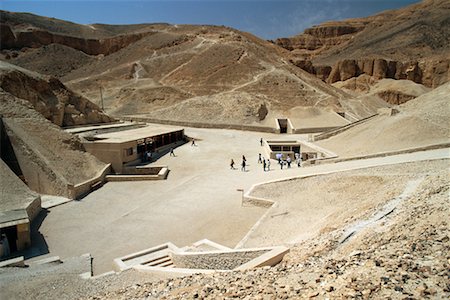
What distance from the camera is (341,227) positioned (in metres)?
6.70

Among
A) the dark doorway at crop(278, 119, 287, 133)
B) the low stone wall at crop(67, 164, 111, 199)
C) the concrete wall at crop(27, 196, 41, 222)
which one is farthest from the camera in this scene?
the dark doorway at crop(278, 119, 287, 133)

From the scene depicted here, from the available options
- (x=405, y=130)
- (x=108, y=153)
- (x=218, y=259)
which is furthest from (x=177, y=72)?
(x=218, y=259)

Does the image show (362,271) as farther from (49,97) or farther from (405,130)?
(49,97)

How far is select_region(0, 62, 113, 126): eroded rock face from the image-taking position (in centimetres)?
1866

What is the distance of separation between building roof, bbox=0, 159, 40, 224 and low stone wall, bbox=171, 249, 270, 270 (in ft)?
16.3

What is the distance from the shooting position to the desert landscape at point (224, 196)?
4555 mm

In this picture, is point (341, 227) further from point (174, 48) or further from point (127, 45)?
point (127, 45)

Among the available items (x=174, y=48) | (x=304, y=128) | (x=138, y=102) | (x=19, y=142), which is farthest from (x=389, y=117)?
(x=174, y=48)

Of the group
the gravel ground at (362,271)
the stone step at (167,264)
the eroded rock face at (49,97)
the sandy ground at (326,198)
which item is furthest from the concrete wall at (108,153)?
the gravel ground at (362,271)

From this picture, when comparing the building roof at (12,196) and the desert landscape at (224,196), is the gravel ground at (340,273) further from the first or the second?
the building roof at (12,196)

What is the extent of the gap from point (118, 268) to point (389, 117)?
15.3 metres

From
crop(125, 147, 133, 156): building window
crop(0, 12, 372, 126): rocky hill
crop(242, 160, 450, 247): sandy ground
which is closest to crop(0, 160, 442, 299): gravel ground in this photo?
crop(242, 160, 450, 247): sandy ground

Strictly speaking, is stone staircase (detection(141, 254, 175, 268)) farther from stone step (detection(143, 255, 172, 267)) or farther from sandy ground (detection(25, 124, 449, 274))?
sandy ground (detection(25, 124, 449, 274))

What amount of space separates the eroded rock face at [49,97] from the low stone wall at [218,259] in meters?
15.1
